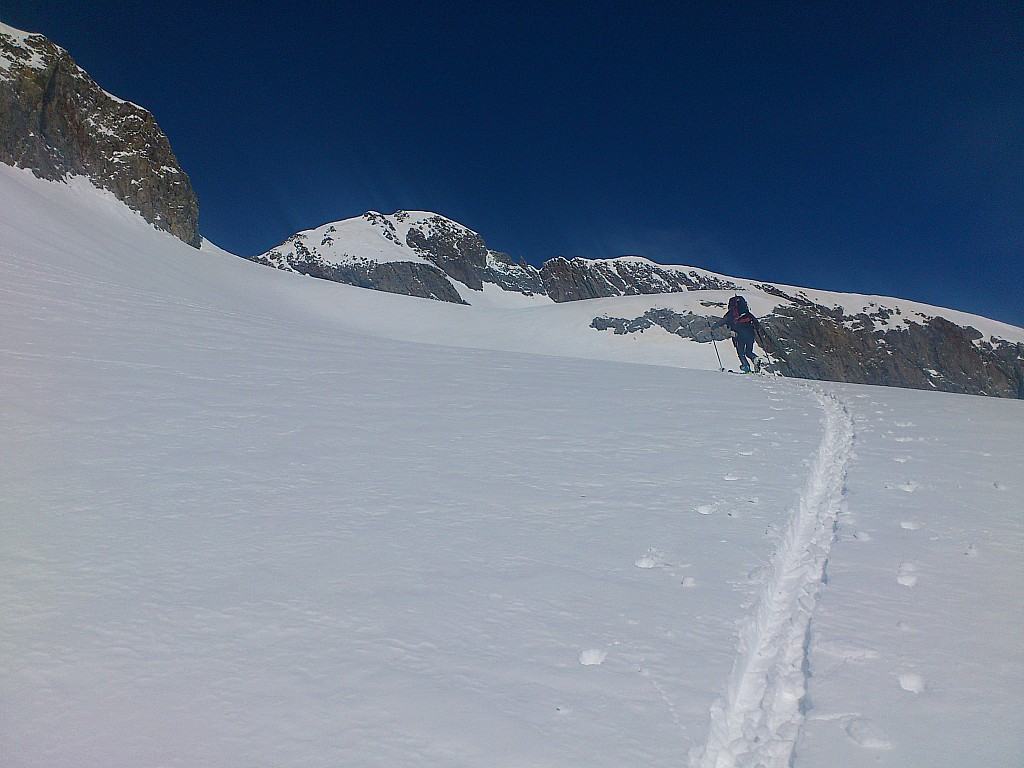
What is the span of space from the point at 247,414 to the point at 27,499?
2.72 meters

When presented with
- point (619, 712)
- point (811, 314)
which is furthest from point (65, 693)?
point (811, 314)

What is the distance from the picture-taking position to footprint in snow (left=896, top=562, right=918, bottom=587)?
132 inches

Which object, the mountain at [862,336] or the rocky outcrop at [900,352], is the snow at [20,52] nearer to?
the mountain at [862,336]

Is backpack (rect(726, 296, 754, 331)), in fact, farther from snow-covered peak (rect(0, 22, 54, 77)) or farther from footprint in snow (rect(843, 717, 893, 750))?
snow-covered peak (rect(0, 22, 54, 77))

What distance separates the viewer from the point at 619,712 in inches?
88.5

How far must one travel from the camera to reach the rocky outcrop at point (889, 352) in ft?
138

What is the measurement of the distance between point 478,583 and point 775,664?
1.46 meters

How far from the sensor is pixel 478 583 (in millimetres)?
3189

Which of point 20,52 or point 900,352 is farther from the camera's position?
point 900,352

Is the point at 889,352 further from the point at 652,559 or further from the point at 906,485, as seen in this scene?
the point at 652,559

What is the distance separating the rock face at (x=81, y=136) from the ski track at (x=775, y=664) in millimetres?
48549

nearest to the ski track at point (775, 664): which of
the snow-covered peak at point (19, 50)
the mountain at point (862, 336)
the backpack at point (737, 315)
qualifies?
the backpack at point (737, 315)

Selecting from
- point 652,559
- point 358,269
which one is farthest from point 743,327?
point 358,269

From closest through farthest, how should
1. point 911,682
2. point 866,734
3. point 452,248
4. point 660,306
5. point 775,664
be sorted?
1. point 866,734
2. point 911,682
3. point 775,664
4. point 660,306
5. point 452,248
